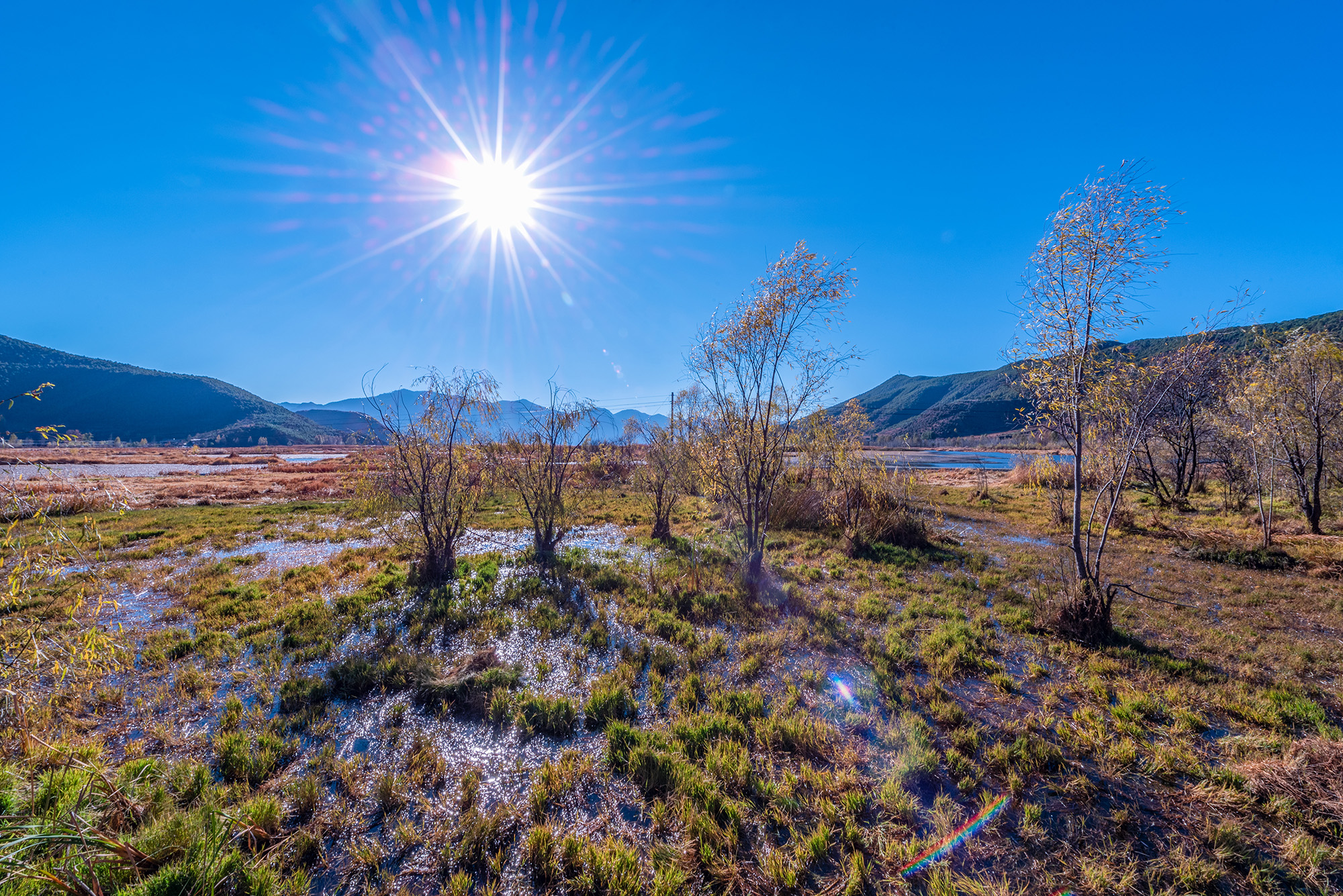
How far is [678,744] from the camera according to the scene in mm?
5105

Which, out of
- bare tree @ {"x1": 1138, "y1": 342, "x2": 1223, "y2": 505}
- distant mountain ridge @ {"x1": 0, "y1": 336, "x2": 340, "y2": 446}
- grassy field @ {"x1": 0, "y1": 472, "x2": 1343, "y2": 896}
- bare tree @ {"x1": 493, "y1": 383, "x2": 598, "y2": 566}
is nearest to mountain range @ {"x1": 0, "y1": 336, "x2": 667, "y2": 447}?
distant mountain ridge @ {"x1": 0, "y1": 336, "x2": 340, "y2": 446}

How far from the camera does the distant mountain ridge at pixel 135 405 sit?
13362cm

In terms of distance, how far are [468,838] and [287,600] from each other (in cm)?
809

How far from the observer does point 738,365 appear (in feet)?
33.1

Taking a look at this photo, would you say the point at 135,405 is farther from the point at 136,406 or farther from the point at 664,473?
the point at 664,473

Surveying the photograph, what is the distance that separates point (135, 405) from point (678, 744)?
226972 mm

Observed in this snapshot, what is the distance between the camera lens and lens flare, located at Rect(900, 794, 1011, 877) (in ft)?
12.3

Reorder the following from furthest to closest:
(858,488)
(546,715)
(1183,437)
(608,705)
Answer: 1. (1183,437)
2. (858,488)
3. (608,705)
4. (546,715)

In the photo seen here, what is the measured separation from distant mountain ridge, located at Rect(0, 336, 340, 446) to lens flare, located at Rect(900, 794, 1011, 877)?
17738 centimetres

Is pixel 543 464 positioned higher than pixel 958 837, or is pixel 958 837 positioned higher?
pixel 543 464

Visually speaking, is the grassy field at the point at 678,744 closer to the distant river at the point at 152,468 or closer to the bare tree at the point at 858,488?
the bare tree at the point at 858,488

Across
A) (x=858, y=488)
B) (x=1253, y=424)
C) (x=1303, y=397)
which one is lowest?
(x=858, y=488)

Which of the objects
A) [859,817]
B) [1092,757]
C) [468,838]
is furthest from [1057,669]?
[468,838]

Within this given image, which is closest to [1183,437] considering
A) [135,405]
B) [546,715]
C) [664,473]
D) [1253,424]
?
[1253,424]
